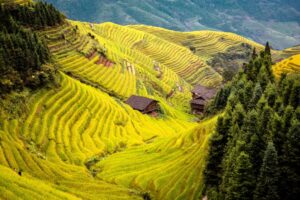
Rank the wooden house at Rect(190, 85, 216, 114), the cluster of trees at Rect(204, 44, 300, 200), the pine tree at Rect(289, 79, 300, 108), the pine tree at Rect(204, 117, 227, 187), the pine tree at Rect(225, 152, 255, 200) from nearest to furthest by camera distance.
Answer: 1. the cluster of trees at Rect(204, 44, 300, 200)
2. the pine tree at Rect(225, 152, 255, 200)
3. the pine tree at Rect(289, 79, 300, 108)
4. the pine tree at Rect(204, 117, 227, 187)
5. the wooden house at Rect(190, 85, 216, 114)

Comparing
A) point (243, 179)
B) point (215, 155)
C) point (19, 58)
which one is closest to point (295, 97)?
point (215, 155)

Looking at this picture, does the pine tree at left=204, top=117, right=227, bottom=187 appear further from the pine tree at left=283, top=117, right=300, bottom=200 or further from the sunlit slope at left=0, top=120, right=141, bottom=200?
the pine tree at left=283, top=117, right=300, bottom=200

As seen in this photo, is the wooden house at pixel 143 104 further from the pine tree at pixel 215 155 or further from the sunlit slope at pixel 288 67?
the pine tree at pixel 215 155

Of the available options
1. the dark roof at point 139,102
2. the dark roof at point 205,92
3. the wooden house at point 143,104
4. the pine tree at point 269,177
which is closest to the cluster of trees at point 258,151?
the pine tree at point 269,177

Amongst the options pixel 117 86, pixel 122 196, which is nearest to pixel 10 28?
pixel 117 86

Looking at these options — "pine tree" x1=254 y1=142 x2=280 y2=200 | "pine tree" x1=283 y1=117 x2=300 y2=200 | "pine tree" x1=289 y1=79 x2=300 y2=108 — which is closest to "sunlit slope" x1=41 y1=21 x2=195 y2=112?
"pine tree" x1=289 y1=79 x2=300 y2=108

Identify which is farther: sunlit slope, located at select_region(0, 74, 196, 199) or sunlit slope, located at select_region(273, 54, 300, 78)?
sunlit slope, located at select_region(273, 54, 300, 78)

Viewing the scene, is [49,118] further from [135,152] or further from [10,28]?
[10,28]
